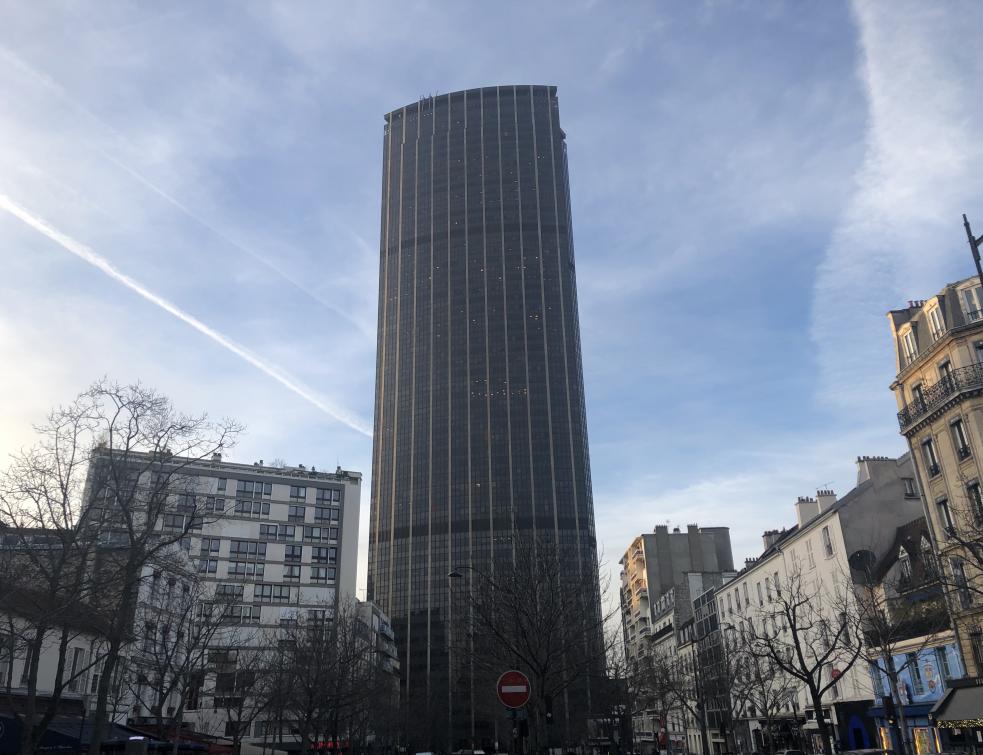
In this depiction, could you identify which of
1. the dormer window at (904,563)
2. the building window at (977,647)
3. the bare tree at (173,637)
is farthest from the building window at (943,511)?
the bare tree at (173,637)

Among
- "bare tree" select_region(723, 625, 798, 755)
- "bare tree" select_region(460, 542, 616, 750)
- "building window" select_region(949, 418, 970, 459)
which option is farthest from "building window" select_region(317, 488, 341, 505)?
"building window" select_region(949, 418, 970, 459)

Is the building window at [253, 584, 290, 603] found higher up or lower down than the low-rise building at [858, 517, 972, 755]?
higher up

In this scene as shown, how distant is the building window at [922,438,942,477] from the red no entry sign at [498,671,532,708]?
32.3 metres

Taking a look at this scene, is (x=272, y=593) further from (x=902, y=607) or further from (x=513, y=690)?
(x=513, y=690)

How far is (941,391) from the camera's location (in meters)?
39.6

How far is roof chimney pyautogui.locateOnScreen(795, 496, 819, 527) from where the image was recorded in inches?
2482

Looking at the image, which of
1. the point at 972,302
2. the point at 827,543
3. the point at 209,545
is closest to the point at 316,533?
the point at 209,545

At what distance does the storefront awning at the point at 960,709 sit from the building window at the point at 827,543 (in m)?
15.5

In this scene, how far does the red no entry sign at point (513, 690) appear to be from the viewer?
703 inches

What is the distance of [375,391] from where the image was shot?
637 ft

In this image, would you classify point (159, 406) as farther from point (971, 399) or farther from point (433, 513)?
point (433, 513)

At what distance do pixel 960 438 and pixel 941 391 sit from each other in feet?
8.78

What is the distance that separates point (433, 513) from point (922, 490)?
138463 mm

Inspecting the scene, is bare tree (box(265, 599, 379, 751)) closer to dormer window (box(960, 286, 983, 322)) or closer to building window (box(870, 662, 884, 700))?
building window (box(870, 662, 884, 700))
